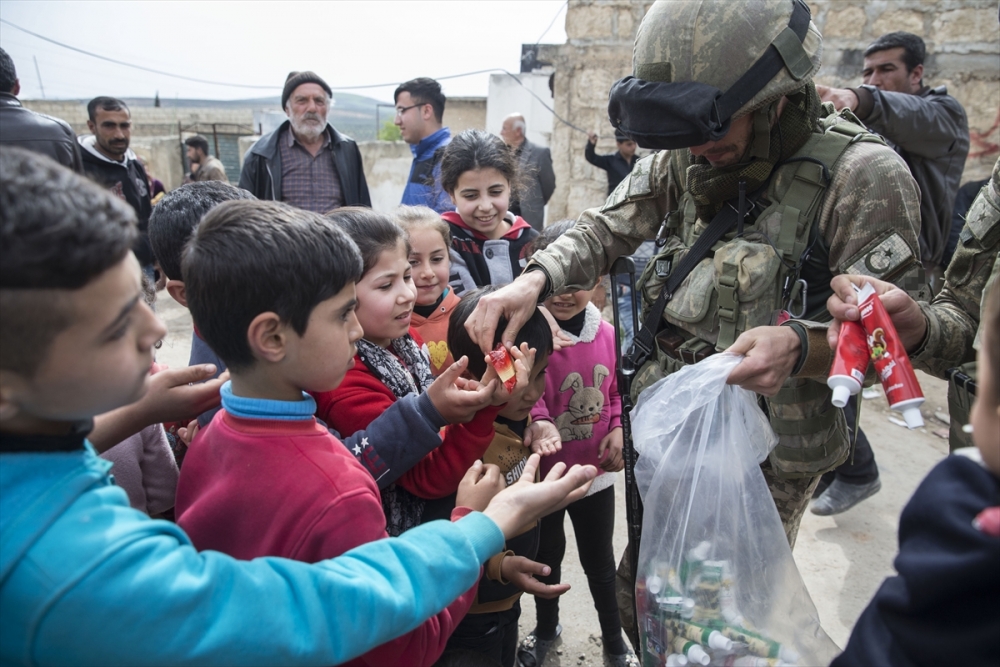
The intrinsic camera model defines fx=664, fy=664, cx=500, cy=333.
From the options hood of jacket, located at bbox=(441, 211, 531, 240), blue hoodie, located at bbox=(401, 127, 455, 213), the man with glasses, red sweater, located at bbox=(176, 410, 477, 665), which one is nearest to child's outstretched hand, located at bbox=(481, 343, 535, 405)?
red sweater, located at bbox=(176, 410, 477, 665)

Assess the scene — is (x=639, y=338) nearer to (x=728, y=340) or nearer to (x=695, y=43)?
(x=728, y=340)

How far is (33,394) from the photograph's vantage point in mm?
872

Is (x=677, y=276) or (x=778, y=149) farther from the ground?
(x=778, y=149)

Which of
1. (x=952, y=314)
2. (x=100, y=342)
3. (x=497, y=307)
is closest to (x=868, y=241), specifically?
(x=952, y=314)

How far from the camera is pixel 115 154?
18.3 feet

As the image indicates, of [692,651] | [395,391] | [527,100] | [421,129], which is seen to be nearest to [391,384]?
[395,391]

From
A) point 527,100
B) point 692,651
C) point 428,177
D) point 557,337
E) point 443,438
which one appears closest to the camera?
point 692,651

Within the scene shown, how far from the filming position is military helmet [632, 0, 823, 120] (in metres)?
1.87

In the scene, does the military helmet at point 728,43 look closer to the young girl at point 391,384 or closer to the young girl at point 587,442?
the young girl at point 587,442

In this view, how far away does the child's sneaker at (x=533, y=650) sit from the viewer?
266 cm

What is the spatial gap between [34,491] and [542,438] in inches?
59.6

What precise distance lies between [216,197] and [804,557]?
3186 millimetres

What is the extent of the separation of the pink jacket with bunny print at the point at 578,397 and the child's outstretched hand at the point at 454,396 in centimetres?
85

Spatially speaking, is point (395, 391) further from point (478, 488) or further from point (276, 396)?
point (276, 396)
